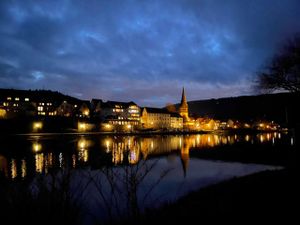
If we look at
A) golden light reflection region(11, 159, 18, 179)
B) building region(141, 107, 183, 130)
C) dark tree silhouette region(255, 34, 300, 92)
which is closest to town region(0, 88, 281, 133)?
building region(141, 107, 183, 130)

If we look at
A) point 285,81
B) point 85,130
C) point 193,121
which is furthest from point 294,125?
point 193,121

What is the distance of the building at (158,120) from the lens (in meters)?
120

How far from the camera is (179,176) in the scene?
1809 cm

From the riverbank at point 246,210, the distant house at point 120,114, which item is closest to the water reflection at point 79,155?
the riverbank at point 246,210

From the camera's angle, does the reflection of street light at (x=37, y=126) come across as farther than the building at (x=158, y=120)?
No

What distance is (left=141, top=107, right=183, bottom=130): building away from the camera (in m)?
120

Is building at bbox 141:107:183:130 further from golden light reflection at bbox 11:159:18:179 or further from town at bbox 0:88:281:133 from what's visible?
golden light reflection at bbox 11:159:18:179

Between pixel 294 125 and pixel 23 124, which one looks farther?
pixel 23 124

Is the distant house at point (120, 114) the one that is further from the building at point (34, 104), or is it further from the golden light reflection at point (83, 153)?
the golden light reflection at point (83, 153)

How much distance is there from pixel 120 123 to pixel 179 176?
3277 inches

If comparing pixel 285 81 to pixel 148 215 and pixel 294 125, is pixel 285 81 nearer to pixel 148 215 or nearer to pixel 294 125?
pixel 294 125

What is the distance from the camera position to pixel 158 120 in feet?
415

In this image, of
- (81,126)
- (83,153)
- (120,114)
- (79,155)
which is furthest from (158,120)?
(79,155)

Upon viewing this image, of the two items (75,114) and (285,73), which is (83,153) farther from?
(75,114)
